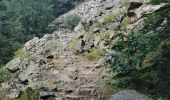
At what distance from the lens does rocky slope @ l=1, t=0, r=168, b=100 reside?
2331cm

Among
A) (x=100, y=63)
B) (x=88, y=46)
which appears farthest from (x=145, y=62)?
(x=88, y=46)

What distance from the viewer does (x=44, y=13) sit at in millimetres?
59594

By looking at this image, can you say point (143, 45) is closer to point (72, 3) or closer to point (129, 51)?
point (129, 51)

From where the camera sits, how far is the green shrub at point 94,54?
30.5m

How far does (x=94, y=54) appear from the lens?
31.3m

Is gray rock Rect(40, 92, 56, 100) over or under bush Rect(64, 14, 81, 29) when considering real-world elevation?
under

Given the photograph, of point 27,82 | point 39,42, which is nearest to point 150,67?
point 27,82

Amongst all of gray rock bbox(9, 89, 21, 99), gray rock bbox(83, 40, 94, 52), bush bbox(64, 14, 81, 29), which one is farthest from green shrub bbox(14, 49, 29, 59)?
bush bbox(64, 14, 81, 29)

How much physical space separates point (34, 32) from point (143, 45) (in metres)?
32.8

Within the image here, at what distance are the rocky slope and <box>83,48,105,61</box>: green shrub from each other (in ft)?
1.00

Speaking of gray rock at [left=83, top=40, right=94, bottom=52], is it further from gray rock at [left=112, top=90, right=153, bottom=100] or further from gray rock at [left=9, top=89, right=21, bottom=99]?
gray rock at [left=112, top=90, right=153, bottom=100]

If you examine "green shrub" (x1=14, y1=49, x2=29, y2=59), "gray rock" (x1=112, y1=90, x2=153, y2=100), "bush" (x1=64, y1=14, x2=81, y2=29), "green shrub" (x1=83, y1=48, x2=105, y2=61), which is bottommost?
"gray rock" (x1=112, y1=90, x2=153, y2=100)

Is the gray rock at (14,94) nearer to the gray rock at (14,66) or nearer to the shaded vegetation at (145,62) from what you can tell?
the shaded vegetation at (145,62)

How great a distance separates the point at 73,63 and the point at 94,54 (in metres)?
2.01
